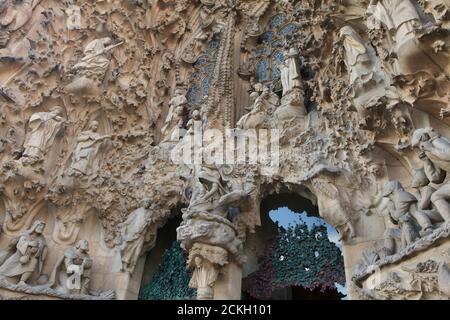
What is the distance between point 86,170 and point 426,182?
16.8ft

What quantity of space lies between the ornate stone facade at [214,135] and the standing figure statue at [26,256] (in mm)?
24

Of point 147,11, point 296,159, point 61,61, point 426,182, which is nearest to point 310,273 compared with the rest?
point 296,159

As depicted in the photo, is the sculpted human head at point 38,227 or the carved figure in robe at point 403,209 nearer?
the carved figure in robe at point 403,209

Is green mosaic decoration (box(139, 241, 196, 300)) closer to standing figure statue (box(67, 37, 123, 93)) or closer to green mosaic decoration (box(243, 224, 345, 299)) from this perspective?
green mosaic decoration (box(243, 224, 345, 299))

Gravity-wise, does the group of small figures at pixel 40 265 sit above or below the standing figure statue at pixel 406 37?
below

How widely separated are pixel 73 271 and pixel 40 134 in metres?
2.31

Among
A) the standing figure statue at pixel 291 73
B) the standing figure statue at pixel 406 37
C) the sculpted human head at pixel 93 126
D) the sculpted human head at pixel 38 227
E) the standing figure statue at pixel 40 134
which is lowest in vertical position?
the sculpted human head at pixel 38 227

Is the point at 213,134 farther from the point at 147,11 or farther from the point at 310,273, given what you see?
the point at 147,11

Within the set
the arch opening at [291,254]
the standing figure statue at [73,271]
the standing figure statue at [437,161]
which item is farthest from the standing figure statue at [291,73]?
the standing figure statue at [73,271]

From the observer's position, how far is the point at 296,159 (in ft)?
20.4

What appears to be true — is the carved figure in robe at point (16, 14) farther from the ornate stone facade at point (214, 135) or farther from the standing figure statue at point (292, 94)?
the standing figure statue at point (292, 94)

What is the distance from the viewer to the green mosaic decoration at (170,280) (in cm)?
669

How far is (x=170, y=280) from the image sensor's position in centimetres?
691

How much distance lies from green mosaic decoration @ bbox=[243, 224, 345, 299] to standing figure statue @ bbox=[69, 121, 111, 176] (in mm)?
3176
